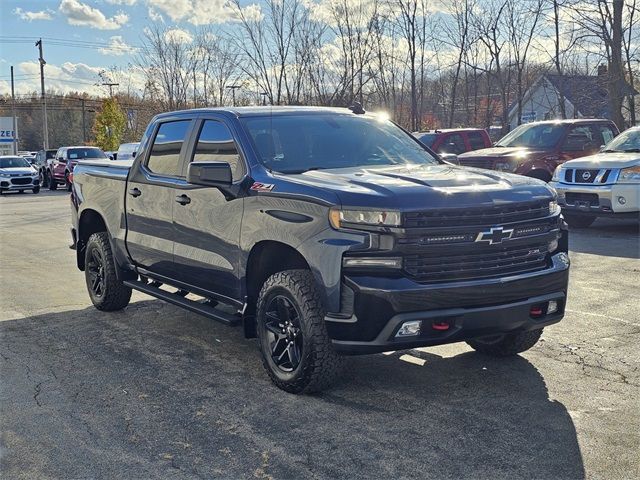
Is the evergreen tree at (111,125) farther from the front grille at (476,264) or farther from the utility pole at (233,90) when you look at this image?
the front grille at (476,264)

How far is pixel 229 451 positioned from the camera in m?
3.86

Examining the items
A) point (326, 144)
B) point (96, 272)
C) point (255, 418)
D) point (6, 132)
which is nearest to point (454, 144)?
point (96, 272)

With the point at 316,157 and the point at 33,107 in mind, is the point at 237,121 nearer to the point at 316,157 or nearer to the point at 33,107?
the point at 316,157

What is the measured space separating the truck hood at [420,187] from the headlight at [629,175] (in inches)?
271

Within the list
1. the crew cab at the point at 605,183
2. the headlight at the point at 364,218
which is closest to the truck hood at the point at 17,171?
the crew cab at the point at 605,183

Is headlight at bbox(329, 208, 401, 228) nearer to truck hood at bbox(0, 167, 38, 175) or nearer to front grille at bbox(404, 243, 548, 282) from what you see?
front grille at bbox(404, 243, 548, 282)

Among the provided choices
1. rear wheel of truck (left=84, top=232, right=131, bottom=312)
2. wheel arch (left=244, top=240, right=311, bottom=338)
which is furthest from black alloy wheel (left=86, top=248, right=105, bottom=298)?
wheel arch (left=244, top=240, right=311, bottom=338)

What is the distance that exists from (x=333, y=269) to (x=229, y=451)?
1172mm

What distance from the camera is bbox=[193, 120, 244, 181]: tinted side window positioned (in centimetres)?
536

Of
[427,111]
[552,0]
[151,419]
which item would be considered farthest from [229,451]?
[427,111]

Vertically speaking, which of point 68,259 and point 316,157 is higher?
point 316,157

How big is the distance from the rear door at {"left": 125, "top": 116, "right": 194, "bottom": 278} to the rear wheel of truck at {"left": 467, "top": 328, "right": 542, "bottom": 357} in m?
2.58

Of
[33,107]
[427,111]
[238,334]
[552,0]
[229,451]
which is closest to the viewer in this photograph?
[229,451]

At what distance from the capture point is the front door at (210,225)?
17.1ft
